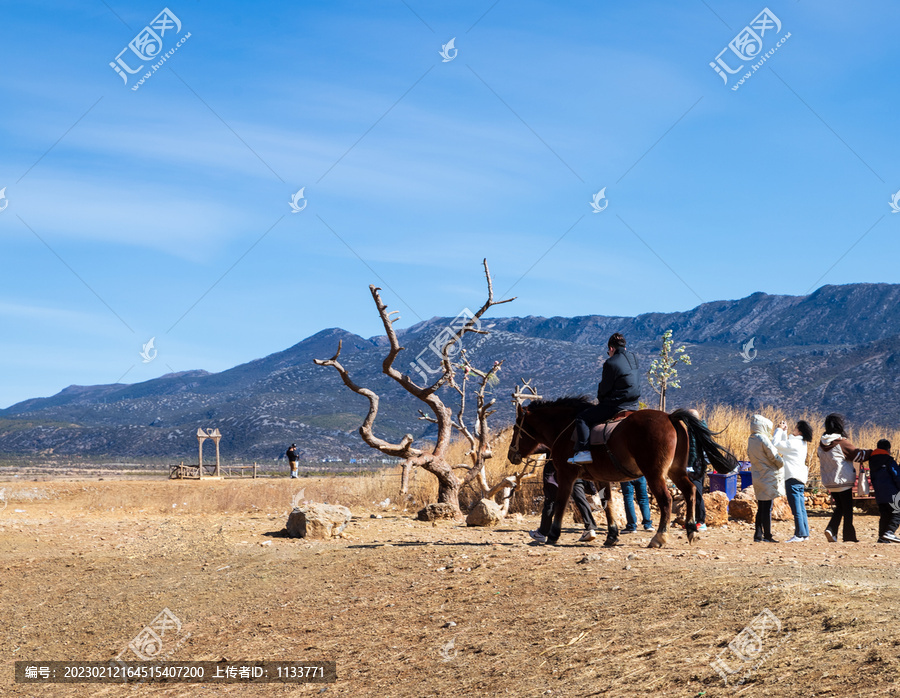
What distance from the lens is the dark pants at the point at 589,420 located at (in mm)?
11914

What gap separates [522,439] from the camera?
13141 millimetres

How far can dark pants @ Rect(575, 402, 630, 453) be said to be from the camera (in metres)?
11.9

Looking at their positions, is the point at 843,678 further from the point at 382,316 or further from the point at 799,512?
the point at 382,316

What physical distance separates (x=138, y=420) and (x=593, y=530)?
616ft

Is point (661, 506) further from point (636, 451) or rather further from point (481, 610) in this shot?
point (481, 610)

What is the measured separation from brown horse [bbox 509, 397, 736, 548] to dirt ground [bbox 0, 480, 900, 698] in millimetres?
664

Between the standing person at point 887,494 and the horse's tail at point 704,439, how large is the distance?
9.00 ft

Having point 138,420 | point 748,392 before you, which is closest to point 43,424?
point 138,420

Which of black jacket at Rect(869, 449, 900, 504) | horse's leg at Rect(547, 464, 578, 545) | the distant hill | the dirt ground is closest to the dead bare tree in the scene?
the dirt ground

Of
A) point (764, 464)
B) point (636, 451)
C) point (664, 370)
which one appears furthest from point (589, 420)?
point (664, 370)

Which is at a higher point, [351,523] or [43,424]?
[43,424]

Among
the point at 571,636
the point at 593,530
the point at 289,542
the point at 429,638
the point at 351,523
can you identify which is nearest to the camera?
the point at 571,636

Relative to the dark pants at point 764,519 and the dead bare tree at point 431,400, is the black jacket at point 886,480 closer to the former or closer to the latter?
the dark pants at point 764,519

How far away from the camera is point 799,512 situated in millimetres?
13500
